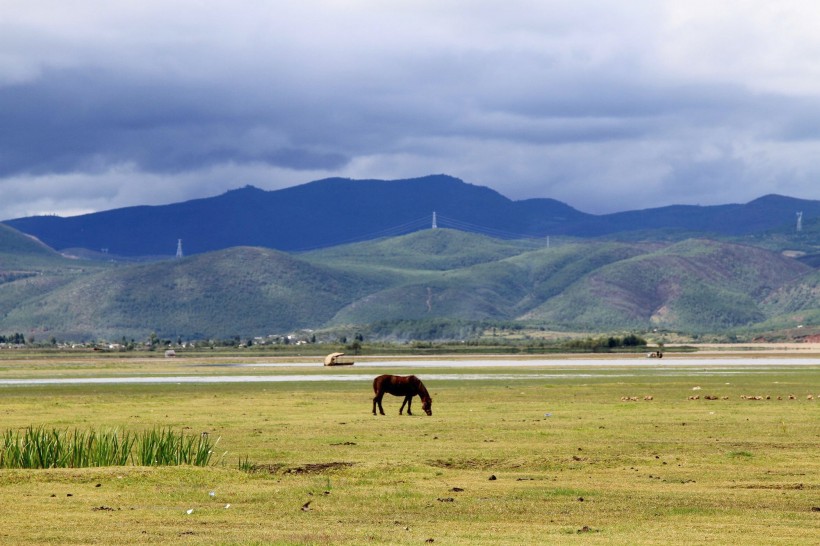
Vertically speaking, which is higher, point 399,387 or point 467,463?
point 399,387

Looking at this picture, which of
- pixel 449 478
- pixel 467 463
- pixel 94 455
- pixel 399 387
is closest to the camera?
pixel 449 478

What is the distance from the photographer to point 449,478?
30.4 m

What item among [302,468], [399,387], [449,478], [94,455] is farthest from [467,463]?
[399,387]

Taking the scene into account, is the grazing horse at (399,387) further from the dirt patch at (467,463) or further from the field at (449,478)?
the dirt patch at (467,463)

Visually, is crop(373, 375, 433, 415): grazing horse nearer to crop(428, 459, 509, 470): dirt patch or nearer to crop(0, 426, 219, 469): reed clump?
crop(428, 459, 509, 470): dirt patch

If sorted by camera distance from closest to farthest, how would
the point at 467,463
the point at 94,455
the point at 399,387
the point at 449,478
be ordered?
1. the point at 449,478
2. the point at 94,455
3. the point at 467,463
4. the point at 399,387

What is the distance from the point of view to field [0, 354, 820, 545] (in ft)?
76.9

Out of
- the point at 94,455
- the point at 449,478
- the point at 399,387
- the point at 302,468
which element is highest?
the point at 399,387

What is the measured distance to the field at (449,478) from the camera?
23438mm

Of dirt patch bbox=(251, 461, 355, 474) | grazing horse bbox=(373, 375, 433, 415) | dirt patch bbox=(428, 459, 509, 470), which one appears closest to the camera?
dirt patch bbox=(251, 461, 355, 474)

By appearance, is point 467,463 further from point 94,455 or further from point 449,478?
point 94,455

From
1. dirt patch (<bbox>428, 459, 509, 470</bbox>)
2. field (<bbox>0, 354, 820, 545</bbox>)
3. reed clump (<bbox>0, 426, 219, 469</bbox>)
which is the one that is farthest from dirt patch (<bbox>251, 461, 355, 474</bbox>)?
dirt patch (<bbox>428, 459, 509, 470</bbox>)

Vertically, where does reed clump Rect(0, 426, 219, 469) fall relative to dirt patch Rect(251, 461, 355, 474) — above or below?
above

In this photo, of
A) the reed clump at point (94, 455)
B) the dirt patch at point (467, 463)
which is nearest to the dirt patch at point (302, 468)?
the reed clump at point (94, 455)
